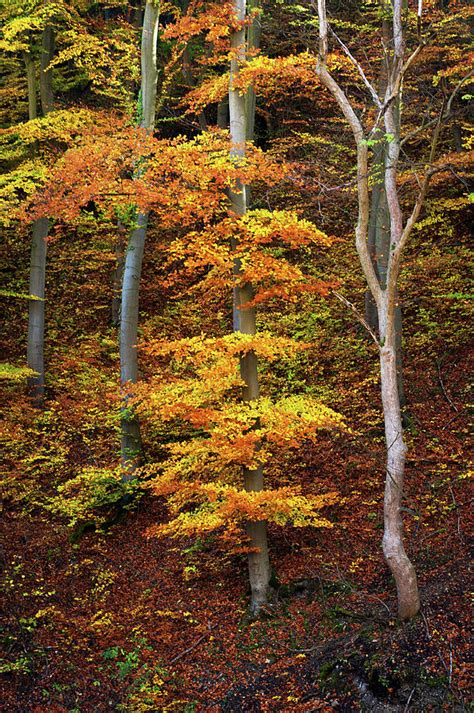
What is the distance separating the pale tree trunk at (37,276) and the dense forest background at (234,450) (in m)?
0.08

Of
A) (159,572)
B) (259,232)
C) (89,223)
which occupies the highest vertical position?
(89,223)

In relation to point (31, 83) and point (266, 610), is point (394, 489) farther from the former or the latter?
point (31, 83)

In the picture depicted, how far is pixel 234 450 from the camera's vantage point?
27.4 ft

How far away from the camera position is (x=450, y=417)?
1203 cm

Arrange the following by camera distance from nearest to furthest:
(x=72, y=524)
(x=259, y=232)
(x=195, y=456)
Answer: (x=259, y=232) < (x=195, y=456) < (x=72, y=524)

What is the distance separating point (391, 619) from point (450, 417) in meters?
5.62

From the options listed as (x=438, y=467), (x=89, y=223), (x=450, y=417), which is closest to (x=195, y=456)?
(x=438, y=467)

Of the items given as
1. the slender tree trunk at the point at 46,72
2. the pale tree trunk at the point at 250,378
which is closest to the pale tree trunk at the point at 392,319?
the pale tree trunk at the point at 250,378

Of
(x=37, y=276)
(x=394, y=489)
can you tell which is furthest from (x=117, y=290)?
(x=394, y=489)

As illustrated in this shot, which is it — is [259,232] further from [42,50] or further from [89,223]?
[89,223]

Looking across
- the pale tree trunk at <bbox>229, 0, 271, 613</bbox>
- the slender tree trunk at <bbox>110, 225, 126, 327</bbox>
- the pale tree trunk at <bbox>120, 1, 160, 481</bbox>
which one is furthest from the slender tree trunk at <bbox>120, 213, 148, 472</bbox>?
the slender tree trunk at <bbox>110, 225, 126, 327</bbox>

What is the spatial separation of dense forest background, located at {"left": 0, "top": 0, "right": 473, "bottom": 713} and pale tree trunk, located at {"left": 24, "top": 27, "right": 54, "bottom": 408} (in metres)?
0.08

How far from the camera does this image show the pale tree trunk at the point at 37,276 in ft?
50.9

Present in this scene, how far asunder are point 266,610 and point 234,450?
92.8 inches
